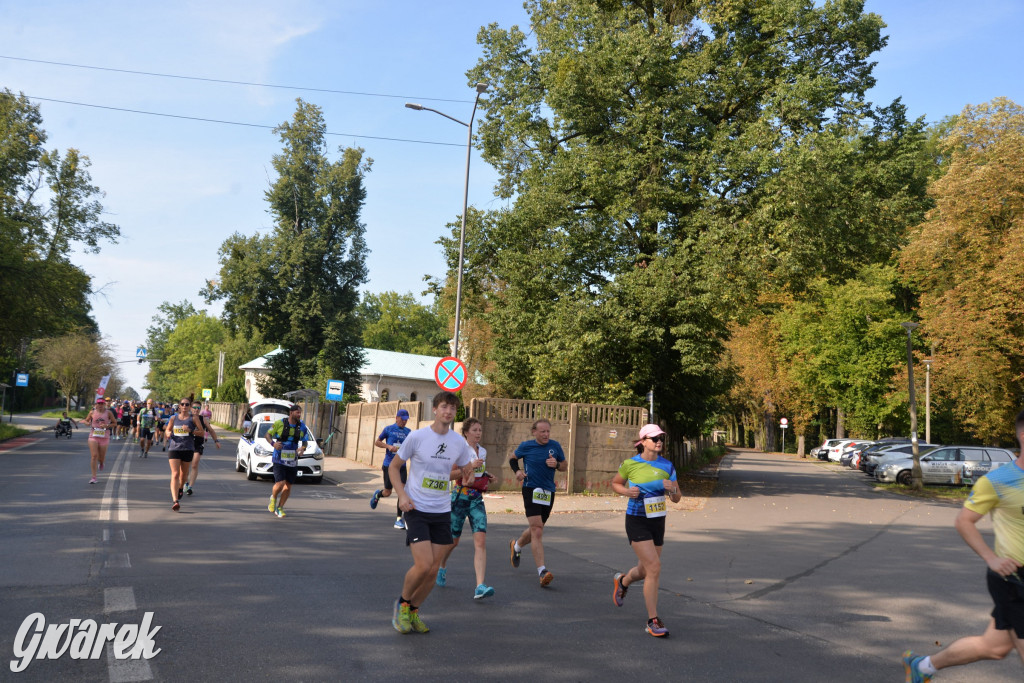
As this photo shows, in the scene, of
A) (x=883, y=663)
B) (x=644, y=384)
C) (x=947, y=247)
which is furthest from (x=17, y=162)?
(x=883, y=663)

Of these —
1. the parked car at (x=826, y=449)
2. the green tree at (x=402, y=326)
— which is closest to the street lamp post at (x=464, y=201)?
the parked car at (x=826, y=449)

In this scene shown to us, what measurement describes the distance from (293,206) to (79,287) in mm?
18292

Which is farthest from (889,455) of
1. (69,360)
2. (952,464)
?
(69,360)

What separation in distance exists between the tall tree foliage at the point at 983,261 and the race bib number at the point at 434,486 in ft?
86.6

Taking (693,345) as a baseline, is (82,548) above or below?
below

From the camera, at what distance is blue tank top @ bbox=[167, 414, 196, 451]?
13898 millimetres

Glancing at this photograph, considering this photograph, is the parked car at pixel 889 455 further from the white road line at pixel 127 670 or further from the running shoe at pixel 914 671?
the white road line at pixel 127 670

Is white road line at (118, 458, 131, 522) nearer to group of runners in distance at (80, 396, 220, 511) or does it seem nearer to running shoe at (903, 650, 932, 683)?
group of runners in distance at (80, 396, 220, 511)

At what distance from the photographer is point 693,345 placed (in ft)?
71.1

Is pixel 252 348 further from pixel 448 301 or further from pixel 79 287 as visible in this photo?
pixel 448 301

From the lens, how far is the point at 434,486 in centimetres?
651

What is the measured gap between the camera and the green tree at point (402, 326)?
104 meters

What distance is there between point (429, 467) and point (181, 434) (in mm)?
8988

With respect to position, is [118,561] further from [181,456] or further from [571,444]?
[571,444]
